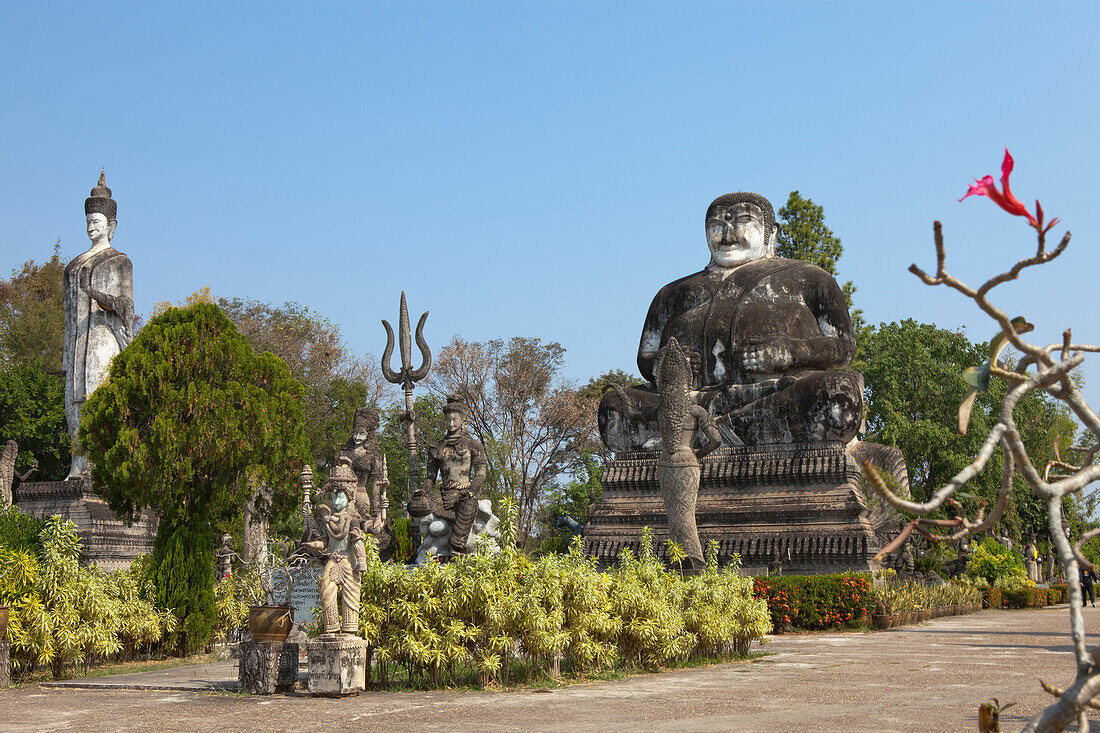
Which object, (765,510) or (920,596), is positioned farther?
(765,510)

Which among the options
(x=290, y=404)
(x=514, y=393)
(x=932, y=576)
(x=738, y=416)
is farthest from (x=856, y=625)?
(x=514, y=393)

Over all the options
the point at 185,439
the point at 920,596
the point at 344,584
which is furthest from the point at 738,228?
the point at 344,584

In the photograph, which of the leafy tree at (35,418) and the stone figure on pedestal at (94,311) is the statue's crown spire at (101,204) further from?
the leafy tree at (35,418)

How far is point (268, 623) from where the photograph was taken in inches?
358

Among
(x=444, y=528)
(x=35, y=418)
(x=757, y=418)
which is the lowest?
(x=444, y=528)

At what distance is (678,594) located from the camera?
10680mm

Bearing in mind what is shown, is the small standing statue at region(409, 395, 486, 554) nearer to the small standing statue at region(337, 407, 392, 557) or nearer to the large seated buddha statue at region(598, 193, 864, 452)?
the small standing statue at region(337, 407, 392, 557)

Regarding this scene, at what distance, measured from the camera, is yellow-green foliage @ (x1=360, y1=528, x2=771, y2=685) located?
9.06m

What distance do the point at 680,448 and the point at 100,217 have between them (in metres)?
15.1

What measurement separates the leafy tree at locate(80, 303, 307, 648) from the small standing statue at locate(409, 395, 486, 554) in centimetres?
338

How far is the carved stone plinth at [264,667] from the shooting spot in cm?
899

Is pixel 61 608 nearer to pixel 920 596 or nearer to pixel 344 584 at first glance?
pixel 344 584

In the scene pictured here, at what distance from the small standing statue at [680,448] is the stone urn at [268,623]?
6.87 m

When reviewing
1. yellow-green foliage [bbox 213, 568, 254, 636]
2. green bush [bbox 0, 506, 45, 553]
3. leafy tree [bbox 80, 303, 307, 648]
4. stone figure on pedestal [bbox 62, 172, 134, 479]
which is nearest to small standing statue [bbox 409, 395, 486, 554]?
yellow-green foliage [bbox 213, 568, 254, 636]
